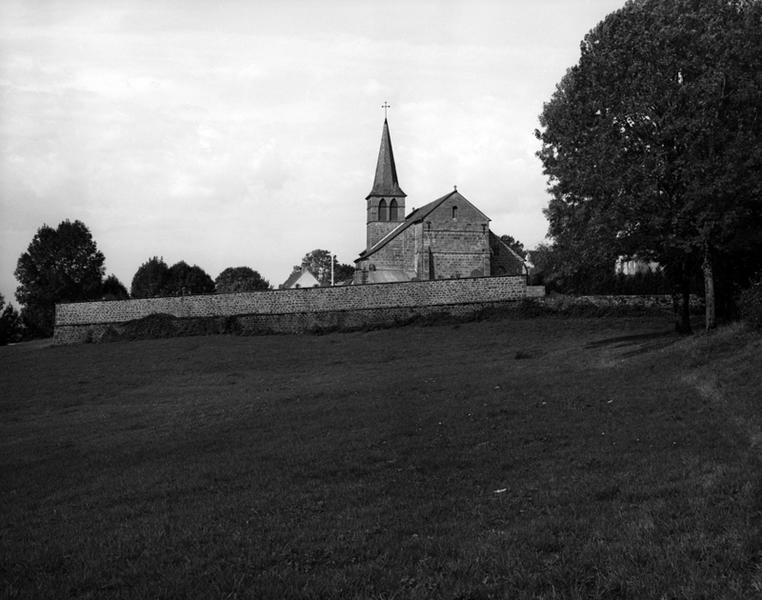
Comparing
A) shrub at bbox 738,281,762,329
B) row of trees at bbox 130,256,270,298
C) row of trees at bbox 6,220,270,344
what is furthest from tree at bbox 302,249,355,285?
shrub at bbox 738,281,762,329

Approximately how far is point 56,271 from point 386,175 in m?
40.0

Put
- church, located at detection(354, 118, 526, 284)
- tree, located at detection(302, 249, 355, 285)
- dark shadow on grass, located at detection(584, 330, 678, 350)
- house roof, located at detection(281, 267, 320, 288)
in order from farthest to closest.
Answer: tree, located at detection(302, 249, 355, 285) → house roof, located at detection(281, 267, 320, 288) → church, located at detection(354, 118, 526, 284) → dark shadow on grass, located at detection(584, 330, 678, 350)

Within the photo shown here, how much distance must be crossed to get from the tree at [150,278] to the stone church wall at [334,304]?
146 ft

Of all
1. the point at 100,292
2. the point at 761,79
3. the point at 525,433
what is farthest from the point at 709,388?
the point at 100,292

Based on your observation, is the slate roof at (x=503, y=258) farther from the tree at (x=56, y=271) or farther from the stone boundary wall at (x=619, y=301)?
the tree at (x=56, y=271)

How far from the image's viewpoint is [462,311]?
145ft

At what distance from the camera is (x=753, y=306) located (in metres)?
19.8

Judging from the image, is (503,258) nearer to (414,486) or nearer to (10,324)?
(10,324)

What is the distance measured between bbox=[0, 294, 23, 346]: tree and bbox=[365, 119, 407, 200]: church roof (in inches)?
1522

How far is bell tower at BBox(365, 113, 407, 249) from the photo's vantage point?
77.9m

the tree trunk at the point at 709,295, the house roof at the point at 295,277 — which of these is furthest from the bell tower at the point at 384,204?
the tree trunk at the point at 709,295

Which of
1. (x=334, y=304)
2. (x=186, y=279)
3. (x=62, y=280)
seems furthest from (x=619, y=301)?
(x=186, y=279)

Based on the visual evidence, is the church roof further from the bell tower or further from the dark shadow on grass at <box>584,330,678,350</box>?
the dark shadow on grass at <box>584,330,678,350</box>

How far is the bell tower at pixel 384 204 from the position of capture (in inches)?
3066
